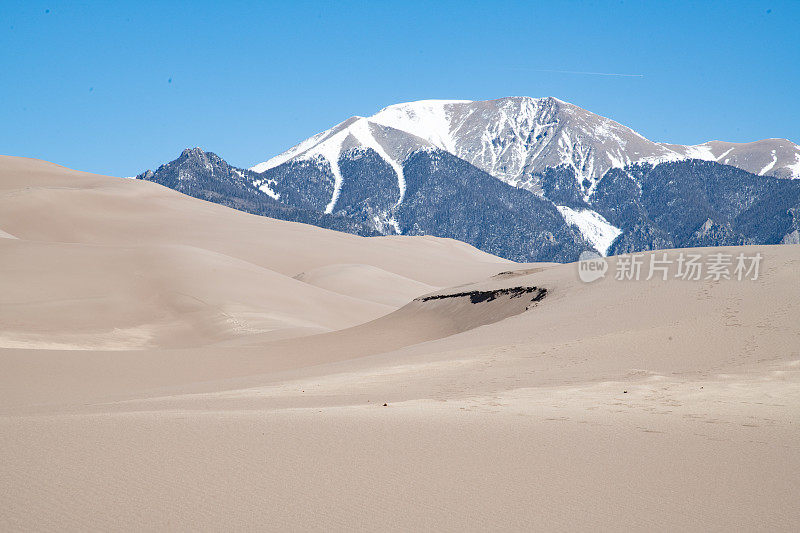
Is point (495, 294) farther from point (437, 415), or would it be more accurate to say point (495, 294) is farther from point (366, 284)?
point (366, 284)

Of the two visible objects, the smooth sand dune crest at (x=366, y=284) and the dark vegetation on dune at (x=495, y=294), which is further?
the smooth sand dune crest at (x=366, y=284)

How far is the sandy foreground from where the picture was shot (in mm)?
4684

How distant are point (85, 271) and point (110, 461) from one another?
31.7 meters

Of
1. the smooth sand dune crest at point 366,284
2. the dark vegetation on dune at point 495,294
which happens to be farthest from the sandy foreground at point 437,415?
the smooth sand dune crest at point 366,284

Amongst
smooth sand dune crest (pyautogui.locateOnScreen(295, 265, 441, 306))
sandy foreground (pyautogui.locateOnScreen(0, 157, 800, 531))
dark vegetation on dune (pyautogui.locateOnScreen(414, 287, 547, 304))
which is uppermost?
smooth sand dune crest (pyautogui.locateOnScreen(295, 265, 441, 306))

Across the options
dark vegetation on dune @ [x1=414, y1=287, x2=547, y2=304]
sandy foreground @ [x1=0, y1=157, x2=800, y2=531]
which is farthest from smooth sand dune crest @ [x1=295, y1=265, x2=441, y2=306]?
dark vegetation on dune @ [x1=414, y1=287, x2=547, y2=304]

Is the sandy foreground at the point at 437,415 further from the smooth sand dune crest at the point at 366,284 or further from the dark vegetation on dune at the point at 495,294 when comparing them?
the smooth sand dune crest at the point at 366,284

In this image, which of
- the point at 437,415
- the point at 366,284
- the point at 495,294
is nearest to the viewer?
the point at 437,415

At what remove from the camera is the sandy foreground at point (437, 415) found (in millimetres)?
4684

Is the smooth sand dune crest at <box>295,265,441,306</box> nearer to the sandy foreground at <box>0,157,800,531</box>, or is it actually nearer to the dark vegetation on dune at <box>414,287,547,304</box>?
the sandy foreground at <box>0,157,800,531</box>

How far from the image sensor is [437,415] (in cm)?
771

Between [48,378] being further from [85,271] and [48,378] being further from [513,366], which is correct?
[85,271]

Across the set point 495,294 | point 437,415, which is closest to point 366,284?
point 495,294

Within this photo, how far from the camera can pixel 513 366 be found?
43.2 ft
